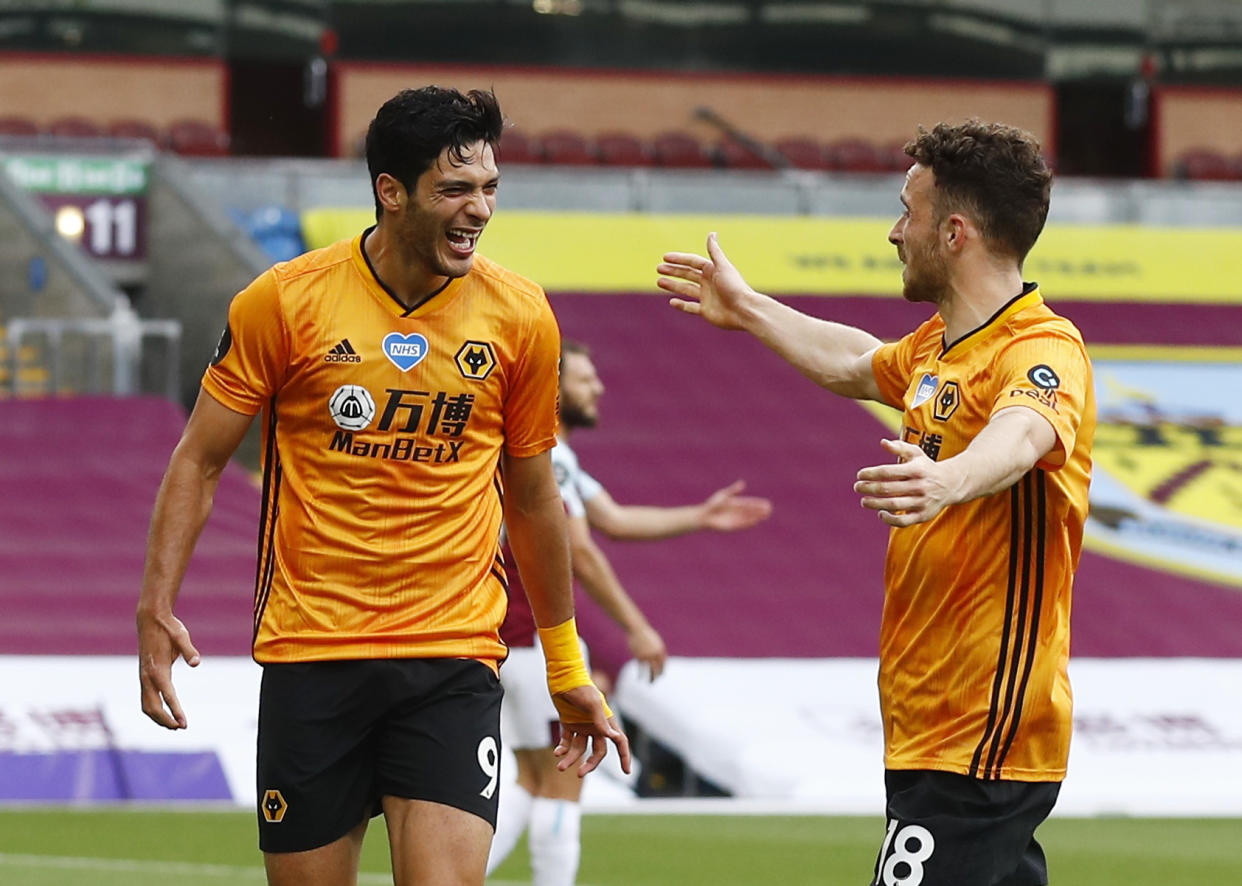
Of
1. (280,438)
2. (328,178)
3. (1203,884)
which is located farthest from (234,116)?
(280,438)

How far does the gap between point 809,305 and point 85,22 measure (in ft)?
38.4

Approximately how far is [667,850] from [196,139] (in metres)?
16.0

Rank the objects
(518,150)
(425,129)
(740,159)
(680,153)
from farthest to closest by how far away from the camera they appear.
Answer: (740,159) < (680,153) < (518,150) < (425,129)

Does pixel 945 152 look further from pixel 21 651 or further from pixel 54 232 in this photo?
pixel 54 232

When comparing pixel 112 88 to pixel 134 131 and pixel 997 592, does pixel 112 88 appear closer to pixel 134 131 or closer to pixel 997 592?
pixel 134 131

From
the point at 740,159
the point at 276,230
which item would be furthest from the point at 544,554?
the point at 740,159

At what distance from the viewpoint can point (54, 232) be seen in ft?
58.9

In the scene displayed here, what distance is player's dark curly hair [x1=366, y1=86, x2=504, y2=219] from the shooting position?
461 cm

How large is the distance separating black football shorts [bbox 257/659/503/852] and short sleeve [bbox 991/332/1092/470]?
143cm

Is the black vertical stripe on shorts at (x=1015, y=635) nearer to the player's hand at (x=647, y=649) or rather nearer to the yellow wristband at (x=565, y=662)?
the yellow wristband at (x=565, y=662)

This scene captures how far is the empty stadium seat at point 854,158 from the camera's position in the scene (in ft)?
84.1

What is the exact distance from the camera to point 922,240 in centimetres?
455

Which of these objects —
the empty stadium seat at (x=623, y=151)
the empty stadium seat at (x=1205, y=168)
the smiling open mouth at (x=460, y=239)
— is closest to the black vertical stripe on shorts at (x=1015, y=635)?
the smiling open mouth at (x=460, y=239)

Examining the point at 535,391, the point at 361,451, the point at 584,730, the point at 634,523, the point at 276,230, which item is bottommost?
the point at 276,230
